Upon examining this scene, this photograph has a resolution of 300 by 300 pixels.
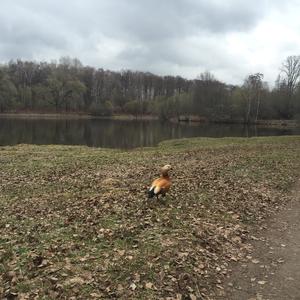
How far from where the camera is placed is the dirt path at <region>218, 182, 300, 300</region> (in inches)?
257

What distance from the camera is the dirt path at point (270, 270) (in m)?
6.53

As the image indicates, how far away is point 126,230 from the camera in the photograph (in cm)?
865

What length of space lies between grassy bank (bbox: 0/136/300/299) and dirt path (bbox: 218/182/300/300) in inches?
12.1

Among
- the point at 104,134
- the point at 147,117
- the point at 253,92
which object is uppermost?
the point at 253,92

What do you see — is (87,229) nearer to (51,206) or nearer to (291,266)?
(51,206)

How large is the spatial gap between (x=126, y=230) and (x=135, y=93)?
160 m

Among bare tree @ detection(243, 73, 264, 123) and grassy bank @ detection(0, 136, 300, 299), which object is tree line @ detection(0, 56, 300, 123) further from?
grassy bank @ detection(0, 136, 300, 299)

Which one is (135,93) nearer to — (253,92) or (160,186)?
(253,92)

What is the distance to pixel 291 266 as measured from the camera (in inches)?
301

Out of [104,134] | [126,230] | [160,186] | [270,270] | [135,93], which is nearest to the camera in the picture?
[270,270]

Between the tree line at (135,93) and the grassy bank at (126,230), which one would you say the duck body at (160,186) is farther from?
the tree line at (135,93)

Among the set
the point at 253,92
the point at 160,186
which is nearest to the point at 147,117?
the point at 253,92

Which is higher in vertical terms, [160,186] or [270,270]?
[160,186]

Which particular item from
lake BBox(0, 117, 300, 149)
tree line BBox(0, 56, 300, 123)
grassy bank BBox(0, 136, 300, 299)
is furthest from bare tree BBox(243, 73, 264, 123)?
grassy bank BBox(0, 136, 300, 299)
